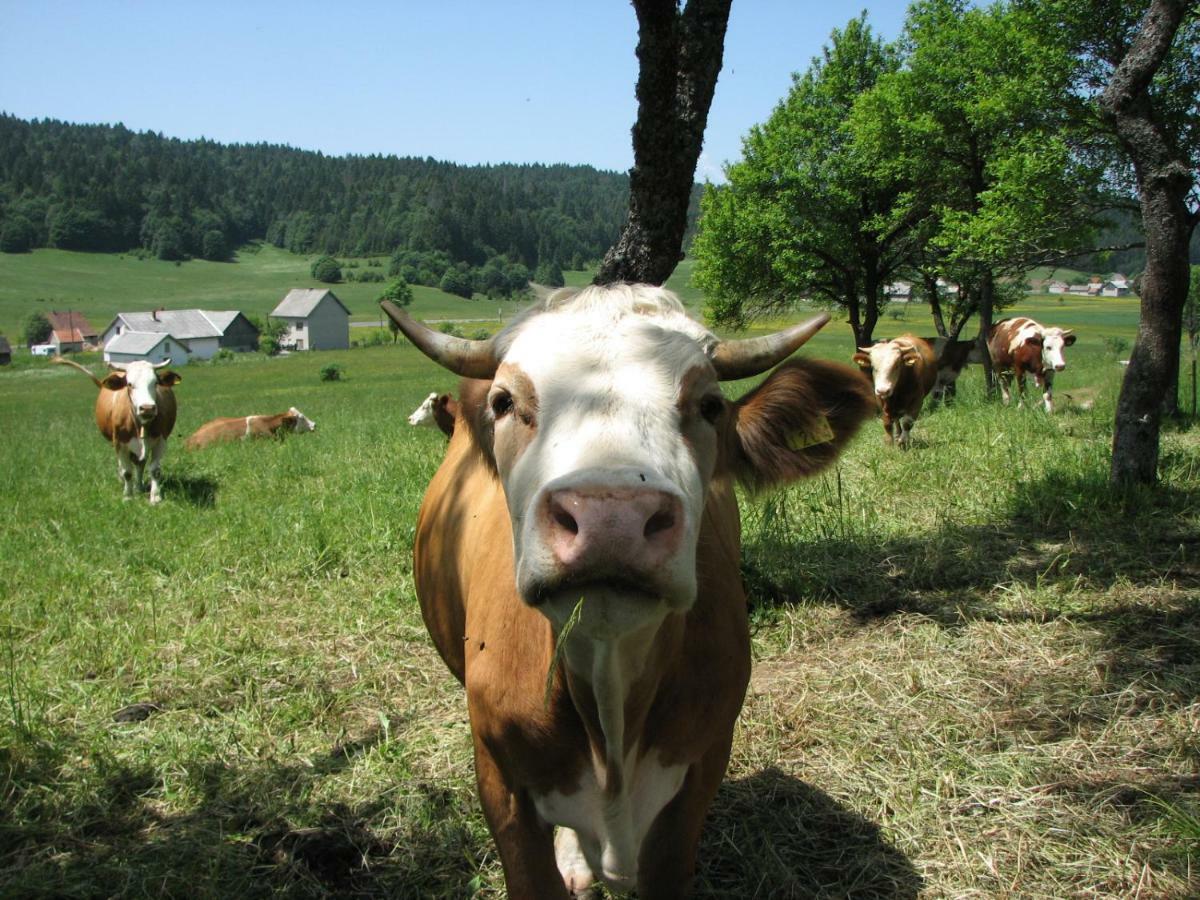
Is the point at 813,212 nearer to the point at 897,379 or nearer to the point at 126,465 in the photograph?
the point at 897,379

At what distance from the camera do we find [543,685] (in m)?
2.40

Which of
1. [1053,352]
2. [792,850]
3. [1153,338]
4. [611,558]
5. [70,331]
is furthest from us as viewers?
[70,331]

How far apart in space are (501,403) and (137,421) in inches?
405

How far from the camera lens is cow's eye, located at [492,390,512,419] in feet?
7.38

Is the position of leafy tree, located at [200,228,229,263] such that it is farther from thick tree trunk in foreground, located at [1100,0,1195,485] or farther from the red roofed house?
thick tree trunk in foreground, located at [1100,0,1195,485]

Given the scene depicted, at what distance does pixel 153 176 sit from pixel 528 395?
624ft

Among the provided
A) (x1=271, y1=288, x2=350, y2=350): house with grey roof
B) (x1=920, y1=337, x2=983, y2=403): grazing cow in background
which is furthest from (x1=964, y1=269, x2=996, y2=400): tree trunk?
(x1=271, y1=288, x2=350, y2=350): house with grey roof

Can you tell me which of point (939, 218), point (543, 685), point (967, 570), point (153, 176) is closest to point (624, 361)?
point (543, 685)

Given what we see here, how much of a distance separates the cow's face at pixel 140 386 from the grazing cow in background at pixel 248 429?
5413 mm

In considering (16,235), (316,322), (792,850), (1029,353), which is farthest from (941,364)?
(16,235)

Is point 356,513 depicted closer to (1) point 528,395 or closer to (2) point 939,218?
(1) point 528,395

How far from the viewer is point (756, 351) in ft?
8.18

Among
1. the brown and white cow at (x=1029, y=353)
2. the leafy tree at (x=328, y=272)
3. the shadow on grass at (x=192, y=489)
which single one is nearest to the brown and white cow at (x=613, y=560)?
the shadow on grass at (x=192, y=489)

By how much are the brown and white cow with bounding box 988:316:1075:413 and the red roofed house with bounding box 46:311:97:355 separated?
94.7 metres
